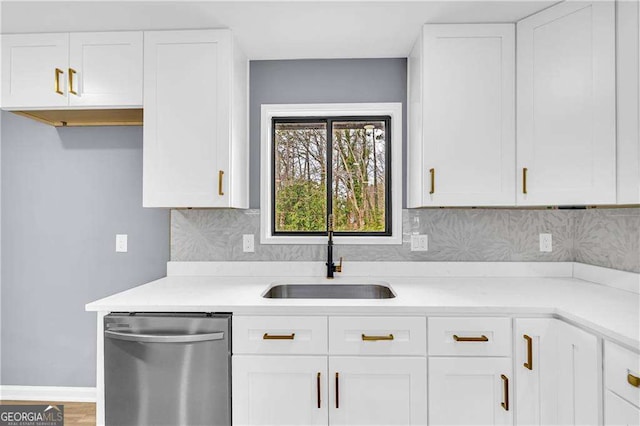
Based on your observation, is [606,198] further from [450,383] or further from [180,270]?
[180,270]

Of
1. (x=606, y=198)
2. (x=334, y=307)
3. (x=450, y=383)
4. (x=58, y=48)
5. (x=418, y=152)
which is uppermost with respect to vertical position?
(x=58, y=48)

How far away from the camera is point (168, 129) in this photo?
197 cm

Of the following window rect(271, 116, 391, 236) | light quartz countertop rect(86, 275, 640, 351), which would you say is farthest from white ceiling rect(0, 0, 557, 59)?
light quartz countertop rect(86, 275, 640, 351)

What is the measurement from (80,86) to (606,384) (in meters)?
2.69

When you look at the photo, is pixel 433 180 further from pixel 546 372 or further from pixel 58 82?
pixel 58 82

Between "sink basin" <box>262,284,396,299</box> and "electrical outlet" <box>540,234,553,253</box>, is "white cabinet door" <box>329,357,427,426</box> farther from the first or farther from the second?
"electrical outlet" <box>540,234,553,253</box>

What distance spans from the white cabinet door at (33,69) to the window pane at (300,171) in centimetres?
122

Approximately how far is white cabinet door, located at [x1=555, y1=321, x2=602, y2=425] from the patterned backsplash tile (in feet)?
2.64

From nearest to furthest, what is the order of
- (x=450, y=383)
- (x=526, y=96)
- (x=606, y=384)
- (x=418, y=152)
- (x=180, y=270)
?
1. (x=606, y=384)
2. (x=450, y=383)
3. (x=526, y=96)
4. (x=418, y=152)
5. (x=180, y=270)

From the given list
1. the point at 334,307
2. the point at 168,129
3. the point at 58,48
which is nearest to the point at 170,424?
the point at 334,307

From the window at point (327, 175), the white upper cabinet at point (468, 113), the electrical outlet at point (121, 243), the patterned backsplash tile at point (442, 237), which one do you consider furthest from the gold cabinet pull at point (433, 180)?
the electrical outlet at point (121, 243)

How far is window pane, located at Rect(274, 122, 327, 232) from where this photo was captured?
7.96 ft

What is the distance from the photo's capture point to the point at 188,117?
6.43ft

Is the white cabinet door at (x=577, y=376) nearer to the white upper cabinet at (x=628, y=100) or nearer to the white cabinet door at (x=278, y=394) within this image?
the white upper cabinet at (x=628, y=100)
